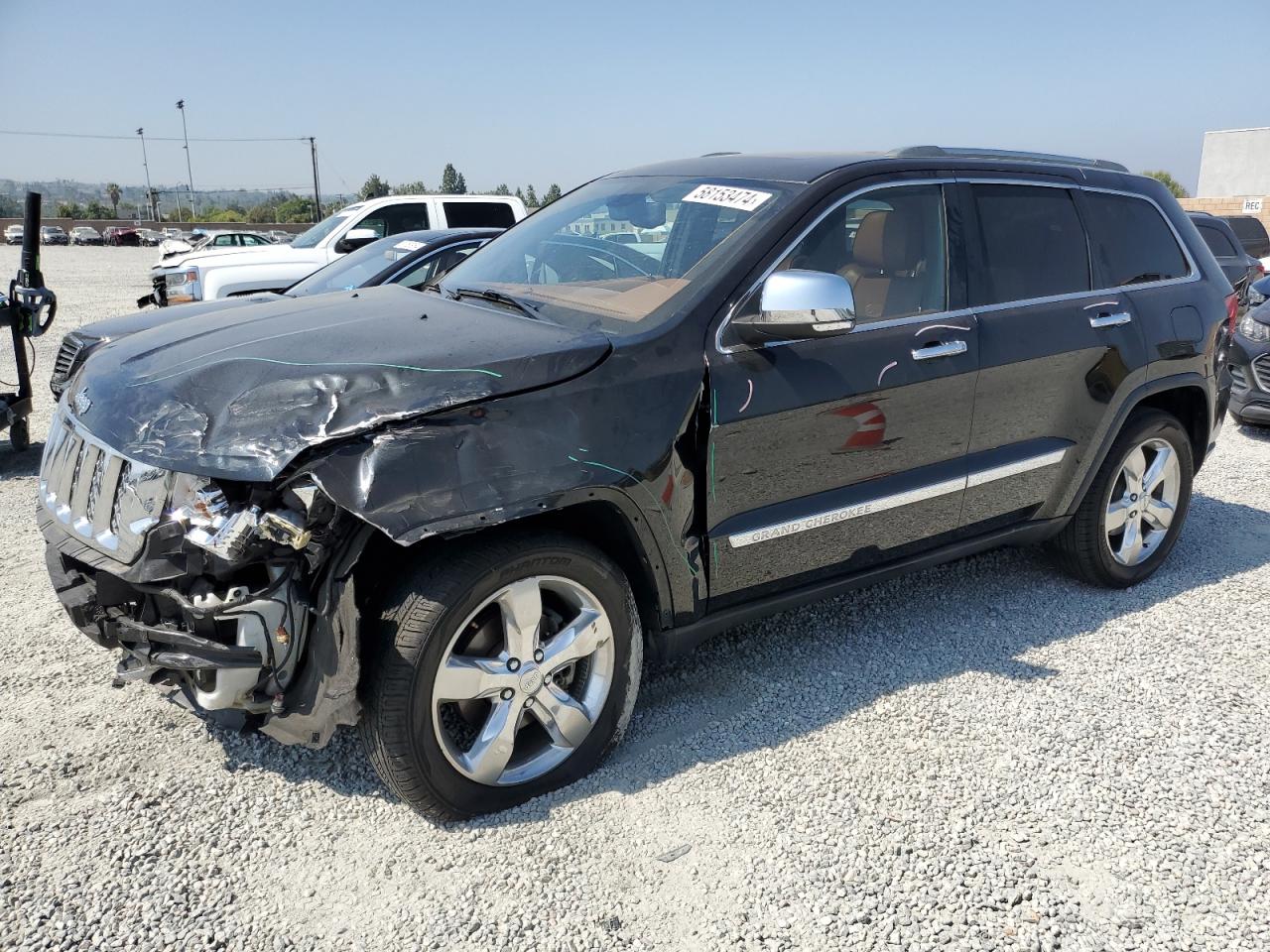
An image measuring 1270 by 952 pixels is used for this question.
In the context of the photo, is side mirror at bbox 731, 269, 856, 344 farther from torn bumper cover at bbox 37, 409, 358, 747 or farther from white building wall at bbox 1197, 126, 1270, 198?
white building wall at bbox 1197, 126, 1270, 198

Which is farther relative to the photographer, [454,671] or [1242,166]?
[1242,166]

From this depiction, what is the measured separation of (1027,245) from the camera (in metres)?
3.78

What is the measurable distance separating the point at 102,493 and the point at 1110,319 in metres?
3.79

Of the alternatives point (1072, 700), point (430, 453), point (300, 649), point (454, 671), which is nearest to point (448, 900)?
point (454, 671)

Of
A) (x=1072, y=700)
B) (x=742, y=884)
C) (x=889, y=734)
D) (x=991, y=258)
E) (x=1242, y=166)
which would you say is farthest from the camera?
(x=1242, y=166)

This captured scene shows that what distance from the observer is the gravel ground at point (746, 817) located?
2340 mm

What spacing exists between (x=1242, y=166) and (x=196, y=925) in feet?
158

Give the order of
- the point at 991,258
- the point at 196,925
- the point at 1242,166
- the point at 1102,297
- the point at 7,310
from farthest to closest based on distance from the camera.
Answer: the point at 1242,166, the point at 7,310, the point at 1102,297, the point at 991,258, the point at 196,925

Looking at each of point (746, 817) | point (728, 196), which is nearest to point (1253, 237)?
point (728, 196)

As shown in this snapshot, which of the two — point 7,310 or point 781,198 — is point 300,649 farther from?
point 7,310

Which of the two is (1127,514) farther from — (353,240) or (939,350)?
(353,240)

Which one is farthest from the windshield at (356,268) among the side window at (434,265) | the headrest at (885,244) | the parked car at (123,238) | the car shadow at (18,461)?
the parked car at (123,238)

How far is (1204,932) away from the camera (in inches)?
92.3

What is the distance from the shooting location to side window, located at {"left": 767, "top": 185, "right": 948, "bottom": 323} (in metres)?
3.26
